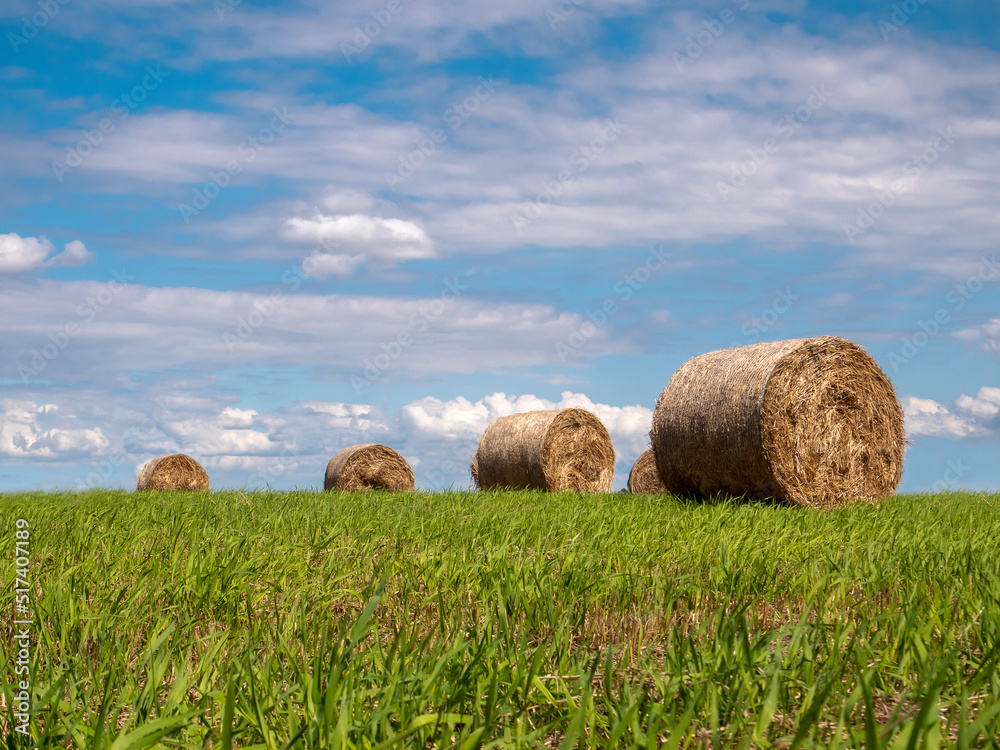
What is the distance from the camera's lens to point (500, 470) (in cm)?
1631

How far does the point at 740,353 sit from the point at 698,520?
3.83 m

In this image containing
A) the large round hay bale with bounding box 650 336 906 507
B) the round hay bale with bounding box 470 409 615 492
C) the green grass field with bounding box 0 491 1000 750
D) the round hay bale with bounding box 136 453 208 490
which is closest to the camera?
the green grass field with bounding box 0 491 1000 750

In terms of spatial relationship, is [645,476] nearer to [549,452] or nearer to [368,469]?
[549,452]

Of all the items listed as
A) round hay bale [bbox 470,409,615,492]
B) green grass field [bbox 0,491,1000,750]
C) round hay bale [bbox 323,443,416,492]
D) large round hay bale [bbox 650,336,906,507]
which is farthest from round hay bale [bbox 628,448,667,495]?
green grass field [bbox 0,491,1000,750]

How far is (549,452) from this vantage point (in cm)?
1494

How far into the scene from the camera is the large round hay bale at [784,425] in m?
8.89

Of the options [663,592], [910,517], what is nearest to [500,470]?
[910,517]

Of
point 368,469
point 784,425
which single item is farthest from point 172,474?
point 784,425

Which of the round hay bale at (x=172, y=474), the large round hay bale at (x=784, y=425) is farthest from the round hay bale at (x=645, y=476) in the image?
the round hay bale at (x=172, y=474)

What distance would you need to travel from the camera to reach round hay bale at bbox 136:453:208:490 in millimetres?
18328

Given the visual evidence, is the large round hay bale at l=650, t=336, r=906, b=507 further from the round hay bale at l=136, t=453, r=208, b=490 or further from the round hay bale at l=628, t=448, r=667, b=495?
the round hay bale at l=136, t=453, r=208, b=490

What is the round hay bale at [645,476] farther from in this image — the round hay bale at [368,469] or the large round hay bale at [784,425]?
the large round hay bale at [784,425]

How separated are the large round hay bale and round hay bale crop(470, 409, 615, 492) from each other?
4.80m

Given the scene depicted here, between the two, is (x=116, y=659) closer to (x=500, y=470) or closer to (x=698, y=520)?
(x=698, y=520)
